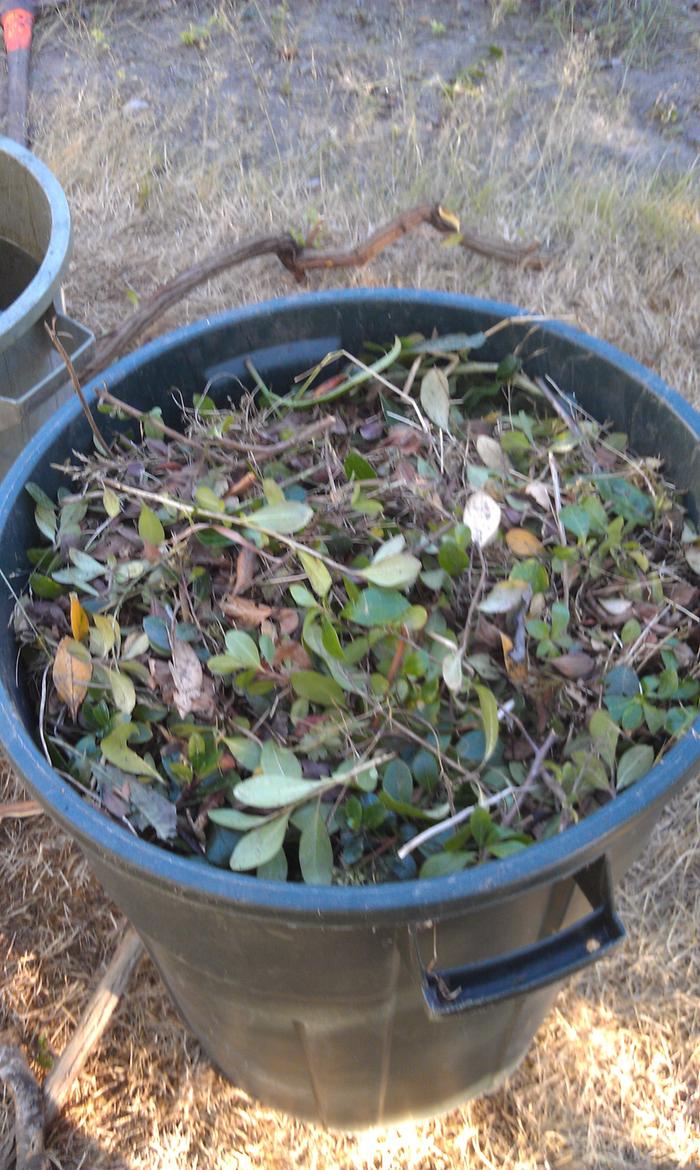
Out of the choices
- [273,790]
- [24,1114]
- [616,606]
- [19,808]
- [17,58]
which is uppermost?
[616,606]

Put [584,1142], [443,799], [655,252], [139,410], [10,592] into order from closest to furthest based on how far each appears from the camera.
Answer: [443,799] → [10,592] → [139,410] → [584,1142] → [655,252]

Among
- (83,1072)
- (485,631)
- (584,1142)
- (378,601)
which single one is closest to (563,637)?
(485,631)

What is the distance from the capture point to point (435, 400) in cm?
107

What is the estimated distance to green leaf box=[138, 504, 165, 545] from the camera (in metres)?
0.93

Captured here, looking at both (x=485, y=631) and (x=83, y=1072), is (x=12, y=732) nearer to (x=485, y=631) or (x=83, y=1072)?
(x=485, y=631)

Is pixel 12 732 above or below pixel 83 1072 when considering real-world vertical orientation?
above

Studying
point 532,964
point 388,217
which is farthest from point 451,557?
point 388,217

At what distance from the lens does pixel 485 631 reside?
882 mm

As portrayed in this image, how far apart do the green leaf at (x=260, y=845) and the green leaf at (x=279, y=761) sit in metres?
0.04

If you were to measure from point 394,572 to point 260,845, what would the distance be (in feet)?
0.89

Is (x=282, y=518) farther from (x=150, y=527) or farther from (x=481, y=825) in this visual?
(x=481, y=825)

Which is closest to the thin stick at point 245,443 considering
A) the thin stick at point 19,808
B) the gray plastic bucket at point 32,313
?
the gray plastic bucket at point 32,313

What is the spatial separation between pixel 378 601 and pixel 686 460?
397mm

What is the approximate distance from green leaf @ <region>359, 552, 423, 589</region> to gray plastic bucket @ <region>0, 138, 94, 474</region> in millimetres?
705
